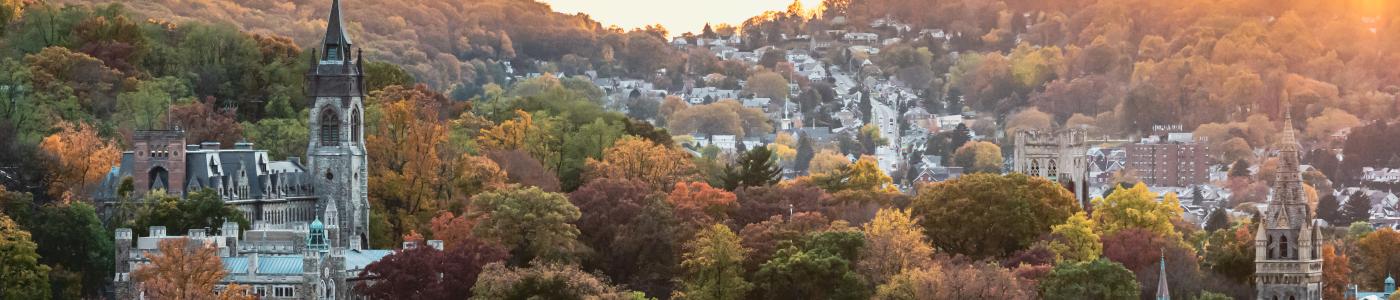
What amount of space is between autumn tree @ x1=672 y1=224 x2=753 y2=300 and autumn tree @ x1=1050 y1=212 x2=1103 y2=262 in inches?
476

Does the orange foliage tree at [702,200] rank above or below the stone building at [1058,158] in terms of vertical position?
below

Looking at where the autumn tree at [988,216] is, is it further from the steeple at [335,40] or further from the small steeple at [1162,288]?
the steeple at [335,40]

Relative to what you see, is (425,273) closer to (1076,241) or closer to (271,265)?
(271,265)

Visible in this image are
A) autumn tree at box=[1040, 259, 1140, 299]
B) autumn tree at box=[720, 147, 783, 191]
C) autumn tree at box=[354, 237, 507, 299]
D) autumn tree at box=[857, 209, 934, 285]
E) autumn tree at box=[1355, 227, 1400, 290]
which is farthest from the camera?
autumn tree at box=[1355, 227, 1400, 290]

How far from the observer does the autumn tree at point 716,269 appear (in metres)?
96.4

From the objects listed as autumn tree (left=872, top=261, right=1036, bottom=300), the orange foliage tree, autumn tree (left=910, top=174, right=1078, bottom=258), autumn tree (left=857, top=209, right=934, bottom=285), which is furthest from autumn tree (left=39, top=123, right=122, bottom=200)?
autumn tree (left=910, top=174, right=1078, bottom=258)

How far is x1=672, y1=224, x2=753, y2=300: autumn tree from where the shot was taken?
96375 mm

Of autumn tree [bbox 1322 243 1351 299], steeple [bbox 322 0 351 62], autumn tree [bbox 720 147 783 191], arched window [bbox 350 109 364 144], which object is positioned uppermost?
steeple [bbox 322 0 351 62]

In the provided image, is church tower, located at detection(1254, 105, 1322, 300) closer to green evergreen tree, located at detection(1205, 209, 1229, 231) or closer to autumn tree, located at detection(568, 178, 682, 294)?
autumn tree, located at detection(568, 178, 682, 294)

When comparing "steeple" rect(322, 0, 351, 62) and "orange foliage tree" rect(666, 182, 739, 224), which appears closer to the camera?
"steeple" rect(322, 0, 351, 62)

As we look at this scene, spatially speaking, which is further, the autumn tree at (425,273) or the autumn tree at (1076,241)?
the autumn tree at (1076,241)

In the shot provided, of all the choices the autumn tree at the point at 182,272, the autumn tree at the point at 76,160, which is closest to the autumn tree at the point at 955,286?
the autumn tree at the point at 182,272

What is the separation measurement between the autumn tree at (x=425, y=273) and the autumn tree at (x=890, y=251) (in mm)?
12542

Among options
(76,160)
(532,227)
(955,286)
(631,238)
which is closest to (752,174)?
(631,238)
